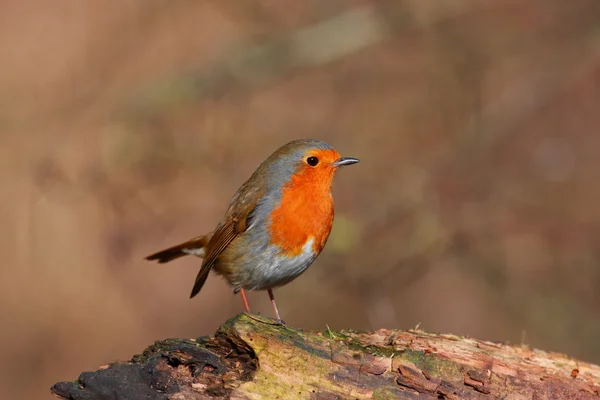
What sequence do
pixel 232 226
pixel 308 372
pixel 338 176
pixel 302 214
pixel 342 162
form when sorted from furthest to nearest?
pixel 338 176 < pixel 232 226 < pixel 342 162 < pixel 302 214 < pixel 308 372

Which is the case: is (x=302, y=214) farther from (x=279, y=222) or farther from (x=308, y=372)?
(x=308, y=372)

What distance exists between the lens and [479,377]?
342 centimetres

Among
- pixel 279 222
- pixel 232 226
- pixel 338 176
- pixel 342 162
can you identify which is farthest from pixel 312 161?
pixel 338 176

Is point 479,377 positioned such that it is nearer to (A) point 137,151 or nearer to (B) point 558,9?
(A) point 137,151

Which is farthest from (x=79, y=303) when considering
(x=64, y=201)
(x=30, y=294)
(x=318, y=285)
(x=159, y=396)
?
(x=159, y=396)

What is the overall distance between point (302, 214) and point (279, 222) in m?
0.14

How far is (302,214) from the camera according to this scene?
15.0ft

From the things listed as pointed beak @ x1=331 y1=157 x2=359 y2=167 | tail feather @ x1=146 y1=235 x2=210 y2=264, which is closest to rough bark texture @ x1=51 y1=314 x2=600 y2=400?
pointed beak @ x1=331 y1=157 x2=359 y2=167

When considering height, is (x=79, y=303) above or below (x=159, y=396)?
above

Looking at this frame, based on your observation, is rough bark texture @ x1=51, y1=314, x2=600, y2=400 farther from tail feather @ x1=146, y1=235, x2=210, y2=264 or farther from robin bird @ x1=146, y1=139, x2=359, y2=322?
tail feather @ x1=146, y1=235, x2=210, y2=264

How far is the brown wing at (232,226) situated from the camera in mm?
4824

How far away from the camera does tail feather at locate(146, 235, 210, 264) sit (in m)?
5.36

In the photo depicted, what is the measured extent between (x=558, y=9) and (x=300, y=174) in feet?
13.7

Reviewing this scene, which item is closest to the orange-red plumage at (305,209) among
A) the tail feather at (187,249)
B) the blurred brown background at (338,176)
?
the tail feather at (187,249)
